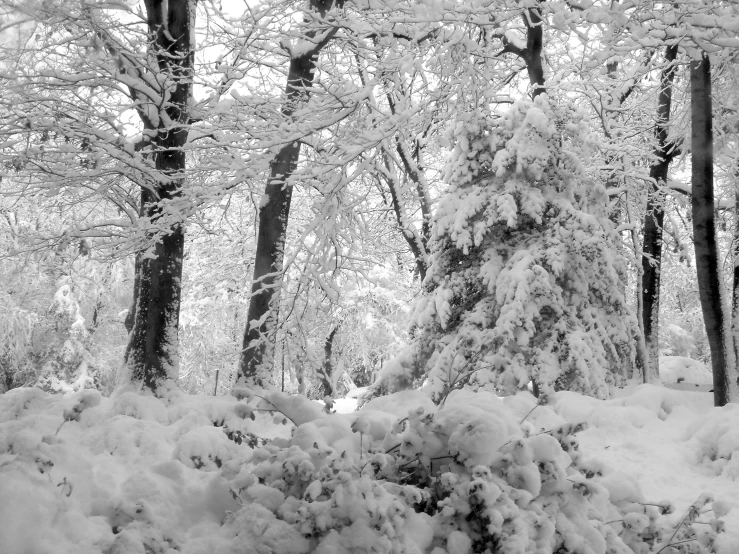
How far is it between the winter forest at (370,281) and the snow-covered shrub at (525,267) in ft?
0.13

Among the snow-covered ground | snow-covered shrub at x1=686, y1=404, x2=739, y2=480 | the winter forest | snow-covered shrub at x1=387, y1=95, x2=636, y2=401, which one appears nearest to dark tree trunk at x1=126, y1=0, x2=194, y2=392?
the winter forest

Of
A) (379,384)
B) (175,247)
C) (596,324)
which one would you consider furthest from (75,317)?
(596,324)

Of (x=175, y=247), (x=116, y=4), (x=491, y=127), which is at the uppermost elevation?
(x=116, y=4)

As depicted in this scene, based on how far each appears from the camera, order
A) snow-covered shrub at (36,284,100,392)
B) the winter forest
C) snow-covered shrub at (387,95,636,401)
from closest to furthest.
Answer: the winter forest, snow-covered shrub at (387,95,636,401), snow-covered shrub at (36,284,100,392)

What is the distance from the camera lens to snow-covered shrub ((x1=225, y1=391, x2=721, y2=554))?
245 centimetres

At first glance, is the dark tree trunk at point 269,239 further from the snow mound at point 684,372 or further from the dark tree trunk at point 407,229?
the snow mound at point 684,372

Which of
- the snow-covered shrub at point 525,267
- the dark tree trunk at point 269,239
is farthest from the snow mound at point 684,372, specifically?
the dark tree trunk at point 269,239

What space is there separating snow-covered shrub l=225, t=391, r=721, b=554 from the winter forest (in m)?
0.01

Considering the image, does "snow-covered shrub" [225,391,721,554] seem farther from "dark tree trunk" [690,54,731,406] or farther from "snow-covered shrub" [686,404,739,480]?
"dark tree trunk" [690,54,731,406]

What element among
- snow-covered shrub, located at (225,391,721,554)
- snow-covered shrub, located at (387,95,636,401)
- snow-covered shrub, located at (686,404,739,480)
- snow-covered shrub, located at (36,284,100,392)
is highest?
snow-covered shrub, located at (387,95,636,401)

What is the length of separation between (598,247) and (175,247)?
5.40 m

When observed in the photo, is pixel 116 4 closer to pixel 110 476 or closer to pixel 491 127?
pixel 491 127

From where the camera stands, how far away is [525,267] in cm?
741

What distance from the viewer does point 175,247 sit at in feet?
26.5
